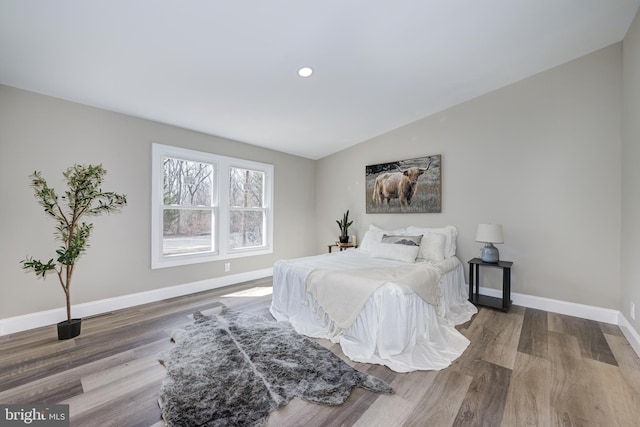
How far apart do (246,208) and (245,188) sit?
357 millimetres

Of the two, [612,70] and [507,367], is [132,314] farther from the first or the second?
[612,70]

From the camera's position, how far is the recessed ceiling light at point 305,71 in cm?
272

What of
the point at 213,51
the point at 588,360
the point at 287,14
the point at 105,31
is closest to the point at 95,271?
the point at 105,31

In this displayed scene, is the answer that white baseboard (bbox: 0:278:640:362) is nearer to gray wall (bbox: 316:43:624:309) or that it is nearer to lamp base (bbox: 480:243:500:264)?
gray wall (bbox: 316:43:624:309)

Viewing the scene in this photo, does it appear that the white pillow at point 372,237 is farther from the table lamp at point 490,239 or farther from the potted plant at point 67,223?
the potted plant at point 67,223

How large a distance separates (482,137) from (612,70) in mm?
1317

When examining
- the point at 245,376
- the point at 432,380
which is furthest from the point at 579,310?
the point at 245,376

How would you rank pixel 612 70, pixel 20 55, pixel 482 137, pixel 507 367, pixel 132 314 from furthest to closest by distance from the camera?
pixel 482 137
pixel 132 314
pixel 612 70
pixel 20 55
pixel 507 367

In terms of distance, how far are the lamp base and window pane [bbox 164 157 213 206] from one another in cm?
400

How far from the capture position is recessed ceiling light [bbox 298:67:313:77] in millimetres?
2723

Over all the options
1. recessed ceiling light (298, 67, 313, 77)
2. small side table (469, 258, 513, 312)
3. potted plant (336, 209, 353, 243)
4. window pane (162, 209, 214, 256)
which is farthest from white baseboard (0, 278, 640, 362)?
recessed ceiling light (298, 67, 313, 77)

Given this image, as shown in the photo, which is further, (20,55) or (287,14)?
(20,55)

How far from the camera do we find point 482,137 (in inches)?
145

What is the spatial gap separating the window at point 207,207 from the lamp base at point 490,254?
3.45 metres
